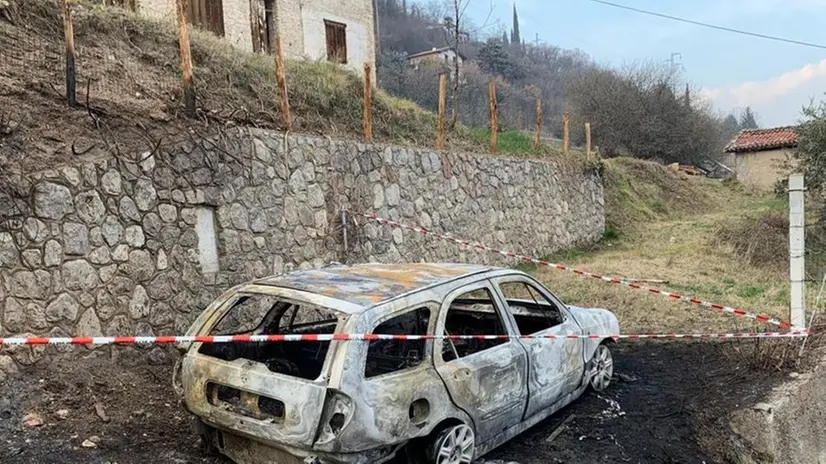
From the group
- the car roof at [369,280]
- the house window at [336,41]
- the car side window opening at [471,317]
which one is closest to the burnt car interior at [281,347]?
the car roof at [369,280]

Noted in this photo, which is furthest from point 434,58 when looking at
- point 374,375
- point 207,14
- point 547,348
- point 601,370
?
point 374,375

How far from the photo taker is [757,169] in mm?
30688

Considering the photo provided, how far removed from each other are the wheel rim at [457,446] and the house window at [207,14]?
1418 centimetres

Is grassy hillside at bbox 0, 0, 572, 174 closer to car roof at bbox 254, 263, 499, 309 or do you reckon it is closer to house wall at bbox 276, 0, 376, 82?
car roof at bbox 254, 263, 499, 309

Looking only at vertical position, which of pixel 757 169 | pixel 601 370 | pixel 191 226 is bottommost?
pixel 601 370

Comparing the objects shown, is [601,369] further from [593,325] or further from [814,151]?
[814,151]

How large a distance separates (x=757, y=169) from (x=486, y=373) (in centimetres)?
3163

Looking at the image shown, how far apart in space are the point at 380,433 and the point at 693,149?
3668 cm

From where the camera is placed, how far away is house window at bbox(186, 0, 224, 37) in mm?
15438

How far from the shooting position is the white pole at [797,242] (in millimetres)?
6141

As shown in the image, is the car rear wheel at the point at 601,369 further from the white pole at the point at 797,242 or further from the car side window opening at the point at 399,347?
the car side window opening at the point at 399,347

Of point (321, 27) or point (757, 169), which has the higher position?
point (321, 27)

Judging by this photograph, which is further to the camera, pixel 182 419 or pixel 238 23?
pixel 238 23

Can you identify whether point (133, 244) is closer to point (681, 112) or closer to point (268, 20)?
point (268, 20)
